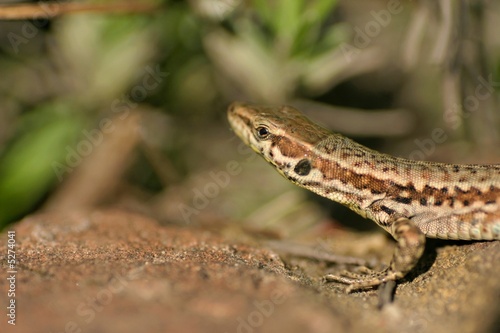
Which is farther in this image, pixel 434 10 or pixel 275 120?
pixel 434 10

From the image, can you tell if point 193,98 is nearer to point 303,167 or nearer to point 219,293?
point 303,167

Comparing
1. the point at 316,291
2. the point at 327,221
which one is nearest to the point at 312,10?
the point at 327,221

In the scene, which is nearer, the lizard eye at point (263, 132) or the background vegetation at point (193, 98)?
the lizard eye at point (263, 132)

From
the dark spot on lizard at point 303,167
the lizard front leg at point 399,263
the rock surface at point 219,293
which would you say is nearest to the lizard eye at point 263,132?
the dark spot on lizard at point 303,167

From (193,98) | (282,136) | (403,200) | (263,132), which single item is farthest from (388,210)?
(193,98)

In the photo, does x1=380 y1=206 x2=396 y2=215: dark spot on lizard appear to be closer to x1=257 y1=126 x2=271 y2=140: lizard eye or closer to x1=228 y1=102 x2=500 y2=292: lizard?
x1=228 y1=102 x2=500 y2=292: lizard

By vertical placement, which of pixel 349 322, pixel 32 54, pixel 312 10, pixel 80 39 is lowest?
pixel 32 54

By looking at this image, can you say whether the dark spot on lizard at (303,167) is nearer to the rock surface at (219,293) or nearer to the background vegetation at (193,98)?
the rock surface at (219,293)

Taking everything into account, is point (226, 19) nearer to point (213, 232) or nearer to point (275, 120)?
point (275, 120)
